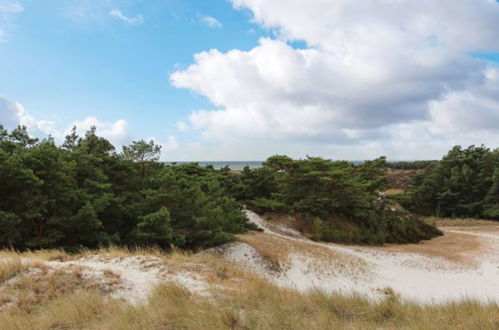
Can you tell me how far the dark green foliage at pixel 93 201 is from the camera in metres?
10.4

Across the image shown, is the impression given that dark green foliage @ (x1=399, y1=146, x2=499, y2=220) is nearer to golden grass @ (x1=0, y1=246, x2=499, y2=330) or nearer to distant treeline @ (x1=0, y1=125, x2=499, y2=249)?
distant treeline @ (x1=0, y1=125, x2=499, y2=249)

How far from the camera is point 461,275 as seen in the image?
14484 millimetres

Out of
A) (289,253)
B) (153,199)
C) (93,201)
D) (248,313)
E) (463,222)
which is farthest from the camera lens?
(463,222)

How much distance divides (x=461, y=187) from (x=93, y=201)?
122ft

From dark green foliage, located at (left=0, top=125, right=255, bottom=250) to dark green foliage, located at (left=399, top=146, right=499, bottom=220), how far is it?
27.9 meters

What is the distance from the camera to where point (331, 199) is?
2134 cm

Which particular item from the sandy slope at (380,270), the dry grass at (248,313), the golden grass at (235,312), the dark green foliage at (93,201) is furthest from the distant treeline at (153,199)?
the dry grass at (248,313)

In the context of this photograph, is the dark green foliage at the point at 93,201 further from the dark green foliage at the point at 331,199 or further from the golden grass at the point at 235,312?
the dark green foliage at the point at 331,199

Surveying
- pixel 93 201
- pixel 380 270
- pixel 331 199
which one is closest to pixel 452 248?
pixel 331 199

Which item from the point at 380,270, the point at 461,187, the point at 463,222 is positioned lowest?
the point at 463,222

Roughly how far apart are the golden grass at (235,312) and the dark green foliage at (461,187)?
107 feet

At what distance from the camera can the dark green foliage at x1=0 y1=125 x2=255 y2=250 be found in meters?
10.4

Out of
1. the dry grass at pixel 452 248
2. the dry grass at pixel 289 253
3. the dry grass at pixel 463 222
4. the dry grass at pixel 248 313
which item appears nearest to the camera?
the dry grass at pixel 248 313

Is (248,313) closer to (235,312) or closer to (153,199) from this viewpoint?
(235,312)
